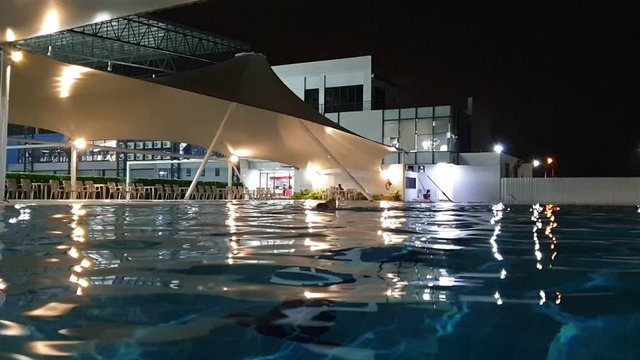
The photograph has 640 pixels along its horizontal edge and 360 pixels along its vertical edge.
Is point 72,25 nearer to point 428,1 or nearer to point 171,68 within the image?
point 428,1

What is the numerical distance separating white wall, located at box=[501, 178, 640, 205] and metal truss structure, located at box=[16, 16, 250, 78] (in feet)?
76.4

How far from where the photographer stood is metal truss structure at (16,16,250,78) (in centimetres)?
3731

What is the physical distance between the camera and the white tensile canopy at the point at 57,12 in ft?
28.3

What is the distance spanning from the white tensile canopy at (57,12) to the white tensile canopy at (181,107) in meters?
1.13

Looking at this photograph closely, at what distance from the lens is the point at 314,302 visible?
7.99 ft

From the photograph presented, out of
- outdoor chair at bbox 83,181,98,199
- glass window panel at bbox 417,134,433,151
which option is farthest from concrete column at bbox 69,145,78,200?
glass window panel at bbox 417,134,433,151

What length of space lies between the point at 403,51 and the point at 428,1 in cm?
1144

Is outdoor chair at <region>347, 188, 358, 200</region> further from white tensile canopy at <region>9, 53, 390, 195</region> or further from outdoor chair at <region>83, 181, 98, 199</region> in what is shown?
outdoor chair at <region>83, 181, 98, 199</region>

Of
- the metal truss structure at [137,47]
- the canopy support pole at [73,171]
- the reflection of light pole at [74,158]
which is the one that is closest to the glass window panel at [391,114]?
the metal truss structure at [137,47]

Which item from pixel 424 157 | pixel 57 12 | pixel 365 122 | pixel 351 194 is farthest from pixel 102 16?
pixel 365 122

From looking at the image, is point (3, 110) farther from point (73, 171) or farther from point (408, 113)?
point (408, 113)

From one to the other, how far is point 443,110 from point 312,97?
9.00 metres

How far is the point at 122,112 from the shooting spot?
1532 centimetres

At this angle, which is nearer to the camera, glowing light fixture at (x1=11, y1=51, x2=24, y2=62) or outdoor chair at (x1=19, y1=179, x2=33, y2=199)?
glowing light fixture at (x1=11, y1=51, x2=24, y2=62)
